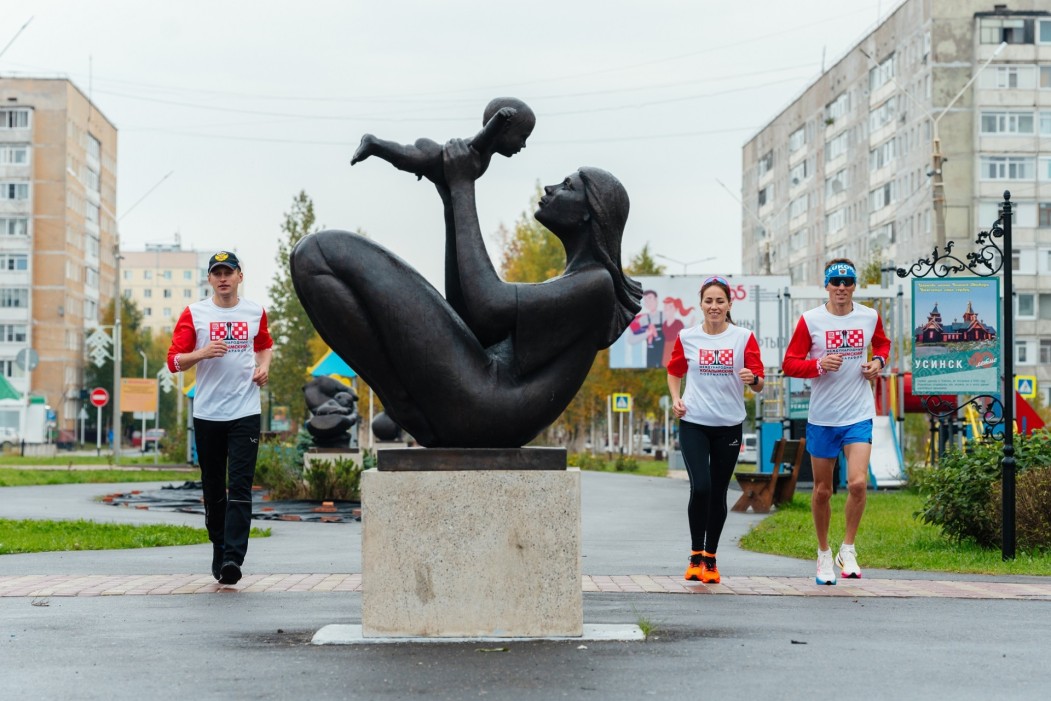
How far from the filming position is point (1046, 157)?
75125 mm

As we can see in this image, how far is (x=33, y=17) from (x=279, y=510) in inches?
1230

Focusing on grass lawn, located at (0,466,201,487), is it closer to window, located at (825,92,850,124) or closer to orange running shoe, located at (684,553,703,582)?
orange running shoe, located at (684,553,703,582)

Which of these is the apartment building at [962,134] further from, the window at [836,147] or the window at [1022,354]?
the window at [836,147]

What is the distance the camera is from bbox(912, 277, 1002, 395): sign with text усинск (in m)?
16.1

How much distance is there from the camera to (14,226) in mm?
99312

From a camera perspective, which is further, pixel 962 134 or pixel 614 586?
pixel 962 134

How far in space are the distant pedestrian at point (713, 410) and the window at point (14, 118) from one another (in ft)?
315

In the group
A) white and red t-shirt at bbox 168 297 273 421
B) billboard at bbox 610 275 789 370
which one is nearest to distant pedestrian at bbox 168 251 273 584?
white and red t-shirt at bbox 168 297 273 421

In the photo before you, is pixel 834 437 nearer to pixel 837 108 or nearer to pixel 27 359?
pixel 27 359

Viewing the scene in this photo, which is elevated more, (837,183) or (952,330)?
(837,183)

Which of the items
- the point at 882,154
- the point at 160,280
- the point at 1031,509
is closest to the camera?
the point at 1031,509

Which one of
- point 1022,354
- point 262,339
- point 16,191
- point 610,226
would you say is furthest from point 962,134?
point 610,226

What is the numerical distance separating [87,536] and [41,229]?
91.5 metres

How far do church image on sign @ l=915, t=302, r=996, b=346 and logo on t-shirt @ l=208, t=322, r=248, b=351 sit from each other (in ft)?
31.9
